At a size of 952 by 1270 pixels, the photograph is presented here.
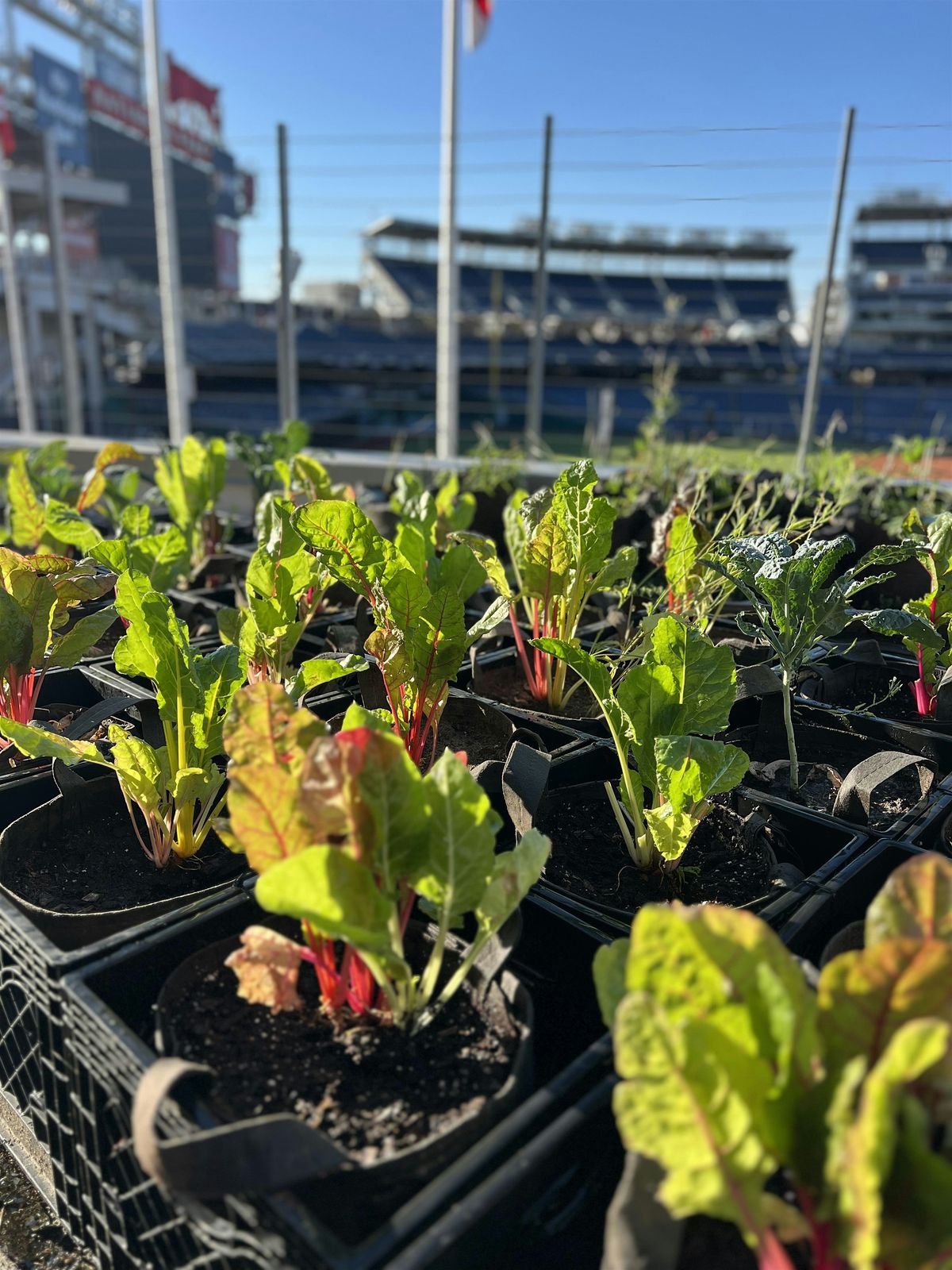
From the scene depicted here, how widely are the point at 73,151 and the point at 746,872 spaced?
29714mm

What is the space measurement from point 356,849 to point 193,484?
6.08 feet

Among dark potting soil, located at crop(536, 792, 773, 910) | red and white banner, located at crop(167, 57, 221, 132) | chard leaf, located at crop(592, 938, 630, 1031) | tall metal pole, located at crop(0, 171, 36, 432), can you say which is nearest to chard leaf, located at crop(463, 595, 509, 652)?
dark potting soil, located at crop(536, 792, 773, 910)

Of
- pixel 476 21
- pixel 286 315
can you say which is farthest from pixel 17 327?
pixel 476 21

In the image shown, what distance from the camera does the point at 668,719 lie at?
1062 mm

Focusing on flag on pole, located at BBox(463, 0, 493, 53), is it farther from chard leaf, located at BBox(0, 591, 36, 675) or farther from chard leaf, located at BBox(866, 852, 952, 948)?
chard leaf, located at BBox(866, 852, 952, 948)

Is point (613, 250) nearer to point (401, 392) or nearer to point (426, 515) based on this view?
point (401, 392)

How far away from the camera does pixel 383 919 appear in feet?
2.34

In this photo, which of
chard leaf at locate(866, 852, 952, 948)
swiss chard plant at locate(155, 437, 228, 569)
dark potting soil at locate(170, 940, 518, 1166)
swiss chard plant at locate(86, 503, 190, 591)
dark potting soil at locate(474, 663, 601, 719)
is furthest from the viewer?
swiss chard plant at locate(155, 437, 228, 569)

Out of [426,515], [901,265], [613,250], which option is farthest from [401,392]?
[426,515]

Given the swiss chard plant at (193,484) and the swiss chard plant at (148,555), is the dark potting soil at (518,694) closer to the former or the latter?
the swiss chard plant at (148,555)

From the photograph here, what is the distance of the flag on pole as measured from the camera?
208 inches

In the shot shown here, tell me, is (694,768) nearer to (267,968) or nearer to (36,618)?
(267,968)

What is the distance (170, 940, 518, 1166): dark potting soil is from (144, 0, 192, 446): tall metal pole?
5.39 metres

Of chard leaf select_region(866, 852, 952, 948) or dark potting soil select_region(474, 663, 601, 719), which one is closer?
chard leaf select_region(866, 852, 952, 948)
